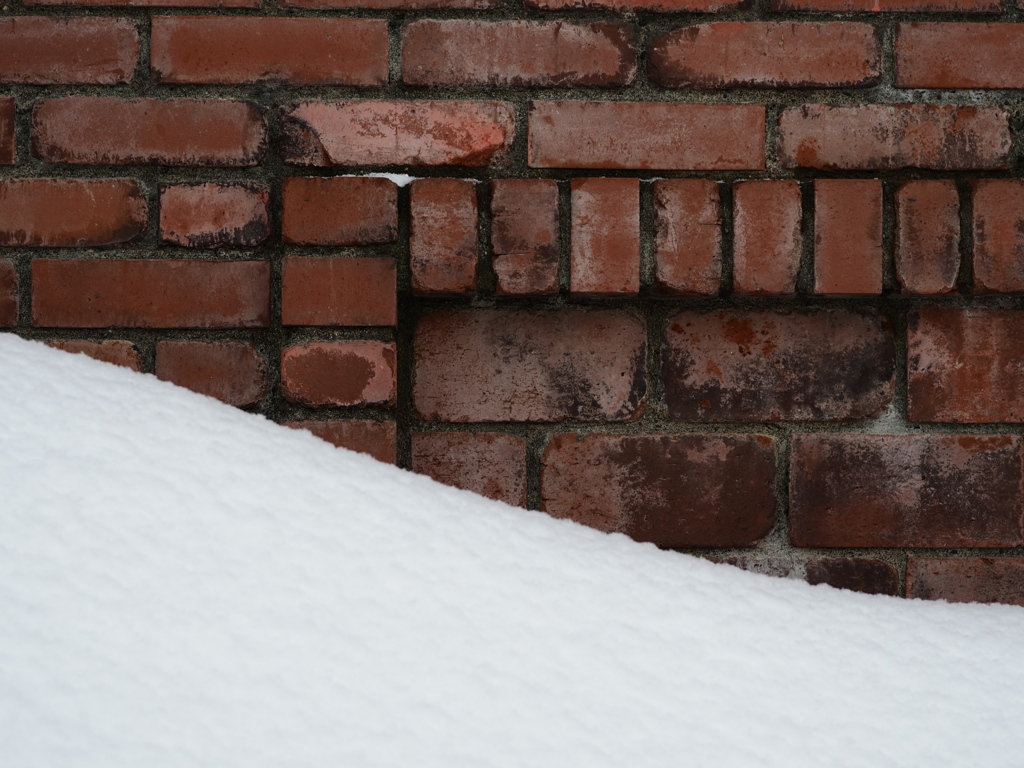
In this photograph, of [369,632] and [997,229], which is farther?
[997,229]

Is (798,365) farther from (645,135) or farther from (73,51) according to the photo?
Result: (73,51)

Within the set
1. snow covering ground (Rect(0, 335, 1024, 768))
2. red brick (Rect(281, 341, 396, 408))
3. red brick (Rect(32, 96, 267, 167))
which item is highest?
red brick (Rect(32, 96, 267, 167))

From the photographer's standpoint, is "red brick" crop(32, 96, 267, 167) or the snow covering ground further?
"red brick" crop(32, 96, 267, 167)

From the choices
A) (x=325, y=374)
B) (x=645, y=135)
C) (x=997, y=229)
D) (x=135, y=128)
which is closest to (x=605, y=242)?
(x=645, y=135)

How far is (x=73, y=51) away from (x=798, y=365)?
984 millimetres

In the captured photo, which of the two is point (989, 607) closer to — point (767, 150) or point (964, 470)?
point (964, 470)

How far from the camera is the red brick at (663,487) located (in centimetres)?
95

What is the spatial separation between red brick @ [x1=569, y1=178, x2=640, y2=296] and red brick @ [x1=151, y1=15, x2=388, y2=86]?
317 millimetres

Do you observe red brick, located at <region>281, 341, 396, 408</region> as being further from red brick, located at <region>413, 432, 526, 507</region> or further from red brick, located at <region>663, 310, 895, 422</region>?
red brick, located at <region>663, 310, 895, 422</region>

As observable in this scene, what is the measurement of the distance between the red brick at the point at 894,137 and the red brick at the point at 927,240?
52 millimetres

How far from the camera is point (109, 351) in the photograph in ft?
2.97

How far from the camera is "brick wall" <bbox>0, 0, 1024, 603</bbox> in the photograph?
0.90m

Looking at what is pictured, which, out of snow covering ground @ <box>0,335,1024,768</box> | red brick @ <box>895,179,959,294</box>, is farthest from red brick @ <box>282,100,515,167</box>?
red brick @ <box>895,179,959,294</box>

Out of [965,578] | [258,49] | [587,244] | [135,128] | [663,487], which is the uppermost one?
[258,49]
